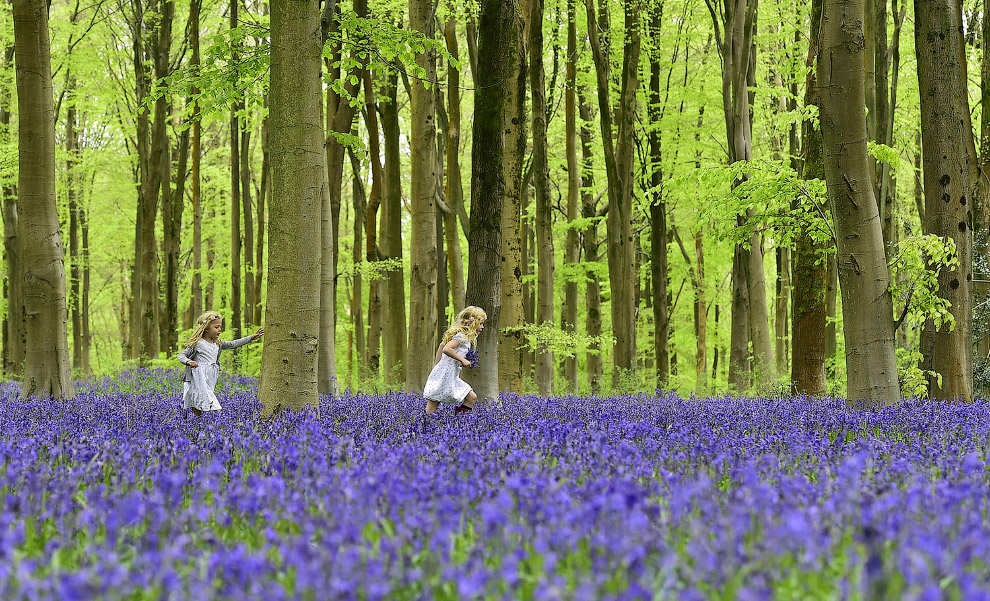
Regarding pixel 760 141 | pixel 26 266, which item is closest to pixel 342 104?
pixel 26 266

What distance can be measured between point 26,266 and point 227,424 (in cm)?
384

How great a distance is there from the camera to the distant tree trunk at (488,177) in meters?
8.29

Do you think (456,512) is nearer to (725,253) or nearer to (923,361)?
(923,361)

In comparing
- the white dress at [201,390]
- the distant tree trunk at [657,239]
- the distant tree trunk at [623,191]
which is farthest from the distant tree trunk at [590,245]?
the white dress at [201,390]

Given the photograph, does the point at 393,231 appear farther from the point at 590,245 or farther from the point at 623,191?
the point at 590,245

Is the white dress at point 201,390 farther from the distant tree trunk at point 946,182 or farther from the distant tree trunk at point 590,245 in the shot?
the distant tree trunk at point 590,245

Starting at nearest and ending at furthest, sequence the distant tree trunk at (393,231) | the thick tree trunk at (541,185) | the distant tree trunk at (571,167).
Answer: the distant tree trunk at (393,231) → the thick tree trunk at (541,185) → the distant tree trunk at (571,167)

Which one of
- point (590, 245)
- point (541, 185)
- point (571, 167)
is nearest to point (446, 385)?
point (541, 185)

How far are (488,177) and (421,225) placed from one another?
3.32m

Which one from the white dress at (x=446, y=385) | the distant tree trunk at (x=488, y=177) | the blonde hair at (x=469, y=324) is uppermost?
the distant tree trunk at (x=488, y=177)

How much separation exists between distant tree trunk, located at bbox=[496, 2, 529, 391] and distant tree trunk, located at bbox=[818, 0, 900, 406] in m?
5.09

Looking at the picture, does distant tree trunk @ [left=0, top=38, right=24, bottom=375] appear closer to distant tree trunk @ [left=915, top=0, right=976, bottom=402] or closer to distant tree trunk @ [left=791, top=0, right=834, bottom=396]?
distant tree trunk @ [left=791, top=0, right=834, bottom=396]

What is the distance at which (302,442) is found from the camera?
4426mm

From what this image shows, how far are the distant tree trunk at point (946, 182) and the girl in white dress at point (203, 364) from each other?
7.36m
